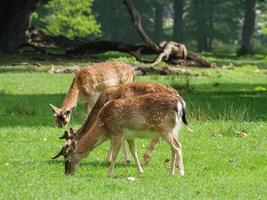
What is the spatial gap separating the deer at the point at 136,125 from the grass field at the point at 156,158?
0.32m

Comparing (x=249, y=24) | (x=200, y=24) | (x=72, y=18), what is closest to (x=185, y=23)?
(x=200, y=24)

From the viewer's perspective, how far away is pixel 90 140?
10375 mm

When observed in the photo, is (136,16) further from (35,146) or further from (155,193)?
(155,193)

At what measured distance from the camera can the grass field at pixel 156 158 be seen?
9.12 metres

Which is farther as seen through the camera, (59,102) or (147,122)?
(59,102)

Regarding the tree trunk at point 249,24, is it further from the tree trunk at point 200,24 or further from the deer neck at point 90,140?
the deer neck at point 90,140

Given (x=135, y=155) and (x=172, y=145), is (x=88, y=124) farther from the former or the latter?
(x=172, y=145)

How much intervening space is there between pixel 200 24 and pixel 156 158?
191ft

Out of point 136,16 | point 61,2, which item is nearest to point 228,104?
point 136,16

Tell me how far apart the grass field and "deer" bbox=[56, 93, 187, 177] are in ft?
1.04

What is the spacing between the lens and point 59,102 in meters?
19.0

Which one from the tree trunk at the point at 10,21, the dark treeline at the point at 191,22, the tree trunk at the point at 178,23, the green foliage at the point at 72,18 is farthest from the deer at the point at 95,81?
the tree trunk at the point at 178,23

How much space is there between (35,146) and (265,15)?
5263 cm

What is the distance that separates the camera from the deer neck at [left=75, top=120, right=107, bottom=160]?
10.3 meters
